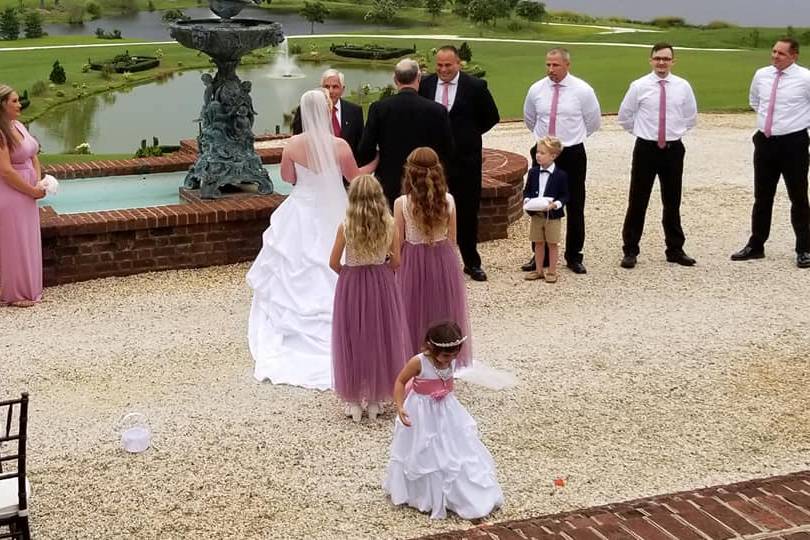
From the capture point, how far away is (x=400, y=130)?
819 centimetres

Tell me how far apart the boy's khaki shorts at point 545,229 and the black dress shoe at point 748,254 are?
192cm

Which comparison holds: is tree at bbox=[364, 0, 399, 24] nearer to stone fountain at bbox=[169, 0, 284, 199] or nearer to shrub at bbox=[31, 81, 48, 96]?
shrub at bbox=[31, 81, 48, 96]

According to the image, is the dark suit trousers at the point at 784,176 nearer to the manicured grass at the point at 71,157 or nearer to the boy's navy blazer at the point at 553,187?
the boy's navy blazer at the point at 553,187

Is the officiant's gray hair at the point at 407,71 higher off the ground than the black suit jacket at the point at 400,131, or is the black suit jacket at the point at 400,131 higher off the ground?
the officiant's gray hair at the point at 407,71

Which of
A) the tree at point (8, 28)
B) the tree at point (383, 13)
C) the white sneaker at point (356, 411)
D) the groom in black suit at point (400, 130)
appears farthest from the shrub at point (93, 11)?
the white sneaker at point (356, 411)

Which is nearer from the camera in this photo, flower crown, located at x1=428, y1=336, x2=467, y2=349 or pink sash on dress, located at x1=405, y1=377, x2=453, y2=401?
flower crown, located at x1=428, y1=336, x2=467, y2=349

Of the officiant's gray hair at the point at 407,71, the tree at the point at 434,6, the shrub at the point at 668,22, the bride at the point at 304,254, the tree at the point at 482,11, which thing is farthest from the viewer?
the shrub at the point at 668,22

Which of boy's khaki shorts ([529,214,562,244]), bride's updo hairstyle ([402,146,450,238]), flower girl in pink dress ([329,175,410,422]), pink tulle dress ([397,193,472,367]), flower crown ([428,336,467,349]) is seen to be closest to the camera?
flower crown ([428,336,467,349])

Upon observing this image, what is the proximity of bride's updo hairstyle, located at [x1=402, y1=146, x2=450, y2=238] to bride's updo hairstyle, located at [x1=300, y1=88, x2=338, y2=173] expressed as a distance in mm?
1025

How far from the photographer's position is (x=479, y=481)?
5.25 meters

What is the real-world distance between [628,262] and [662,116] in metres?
1.36

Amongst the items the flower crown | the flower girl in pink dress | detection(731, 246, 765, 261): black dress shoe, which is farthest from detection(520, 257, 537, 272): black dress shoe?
the flower crown

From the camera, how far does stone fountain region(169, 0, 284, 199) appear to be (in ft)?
33.8

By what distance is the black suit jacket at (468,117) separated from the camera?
8.91 meters
